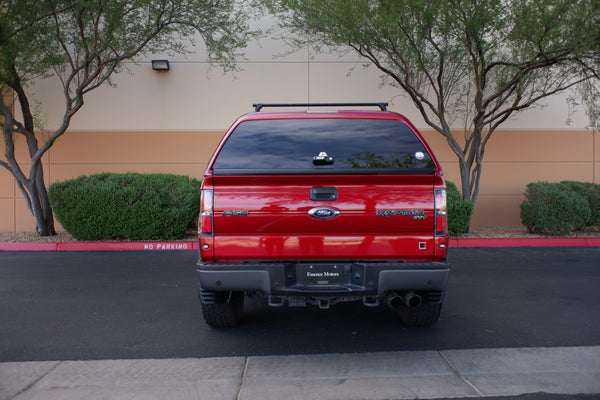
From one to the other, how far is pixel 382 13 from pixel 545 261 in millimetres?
5397

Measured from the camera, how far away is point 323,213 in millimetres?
3939

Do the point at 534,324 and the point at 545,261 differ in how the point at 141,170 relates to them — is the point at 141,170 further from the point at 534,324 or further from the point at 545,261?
the point at 534,324

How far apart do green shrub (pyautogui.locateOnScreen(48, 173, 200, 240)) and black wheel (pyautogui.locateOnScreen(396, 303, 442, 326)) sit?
657 centimetres

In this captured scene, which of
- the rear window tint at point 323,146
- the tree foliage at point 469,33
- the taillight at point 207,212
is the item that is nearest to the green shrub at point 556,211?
the tree foliage at point 469,33

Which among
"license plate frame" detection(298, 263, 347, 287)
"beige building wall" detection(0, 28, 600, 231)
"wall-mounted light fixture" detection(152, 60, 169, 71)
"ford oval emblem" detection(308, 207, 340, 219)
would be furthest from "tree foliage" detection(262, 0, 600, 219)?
"license plate frame" detection(298, 263, 347, 287)

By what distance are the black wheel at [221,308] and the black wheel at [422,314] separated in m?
1.65

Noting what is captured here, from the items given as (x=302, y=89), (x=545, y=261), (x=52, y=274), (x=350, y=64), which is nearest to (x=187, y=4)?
(x=302, y=89)

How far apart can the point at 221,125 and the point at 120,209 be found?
3.74 m

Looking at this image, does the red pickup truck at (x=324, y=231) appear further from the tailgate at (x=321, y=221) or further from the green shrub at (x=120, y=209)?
the green shrub at (x=120, y=209)

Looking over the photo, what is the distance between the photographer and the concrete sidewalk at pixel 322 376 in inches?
136

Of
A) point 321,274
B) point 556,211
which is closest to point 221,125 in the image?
point 556,211

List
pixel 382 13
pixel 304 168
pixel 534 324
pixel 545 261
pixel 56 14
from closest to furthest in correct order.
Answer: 1. pixel 304 168
2. pixel 534 324
3. pixel 545 261
4. pixel 382 13
5. pixel 56 14

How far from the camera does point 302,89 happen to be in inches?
513

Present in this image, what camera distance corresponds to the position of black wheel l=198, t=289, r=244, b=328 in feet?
14.6
